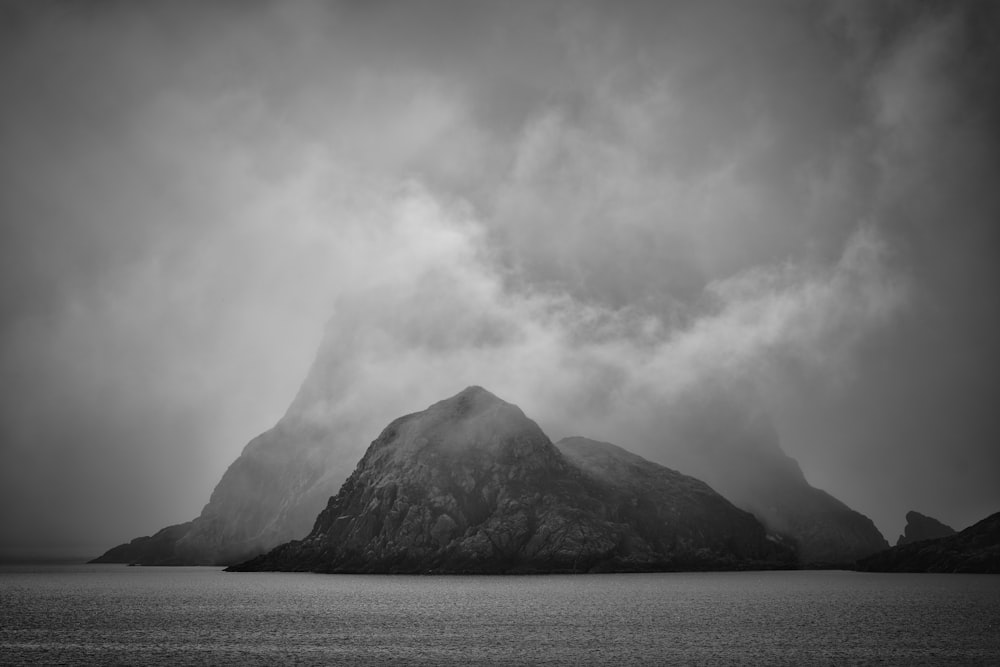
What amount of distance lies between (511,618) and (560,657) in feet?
162

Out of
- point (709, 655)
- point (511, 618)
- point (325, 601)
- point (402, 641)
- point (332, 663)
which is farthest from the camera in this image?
point (325, 601)

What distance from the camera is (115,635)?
378ft

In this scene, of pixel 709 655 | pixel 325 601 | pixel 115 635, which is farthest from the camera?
pixel 325 601

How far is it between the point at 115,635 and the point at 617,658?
79.4 meters

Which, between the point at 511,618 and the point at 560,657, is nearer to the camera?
the point at 560,657

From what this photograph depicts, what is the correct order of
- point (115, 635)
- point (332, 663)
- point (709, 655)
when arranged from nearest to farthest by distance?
point (332, 663) < point (709, 655) < point (115, 635)

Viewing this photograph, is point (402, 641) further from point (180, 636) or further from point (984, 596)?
point (984, 596)

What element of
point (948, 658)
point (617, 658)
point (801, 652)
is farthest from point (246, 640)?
point (948, 658)

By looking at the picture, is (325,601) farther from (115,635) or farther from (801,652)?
(801,652)

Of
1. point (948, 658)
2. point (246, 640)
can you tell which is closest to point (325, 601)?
point (246, 640)

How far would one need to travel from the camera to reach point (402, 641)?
108 m

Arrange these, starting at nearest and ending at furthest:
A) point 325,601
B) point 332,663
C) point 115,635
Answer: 1. point 332,663
2. point 115,635
3. point 325,601

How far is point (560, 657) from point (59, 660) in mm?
61651

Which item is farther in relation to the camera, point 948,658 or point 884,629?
point 884,629
